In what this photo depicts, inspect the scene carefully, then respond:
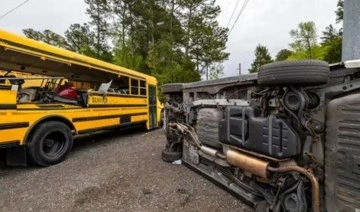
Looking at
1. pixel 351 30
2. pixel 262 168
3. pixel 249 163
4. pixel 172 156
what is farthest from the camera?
pixel 172 156

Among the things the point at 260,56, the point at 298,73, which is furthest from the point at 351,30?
the point at 260,56

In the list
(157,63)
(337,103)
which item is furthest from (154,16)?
(337,103)

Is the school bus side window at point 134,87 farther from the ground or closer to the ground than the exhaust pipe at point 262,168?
farther from the ground

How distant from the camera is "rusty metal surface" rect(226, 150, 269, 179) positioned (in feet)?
8.64

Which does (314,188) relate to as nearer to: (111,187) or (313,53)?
(111,187)

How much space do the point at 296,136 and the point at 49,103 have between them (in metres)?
4.80

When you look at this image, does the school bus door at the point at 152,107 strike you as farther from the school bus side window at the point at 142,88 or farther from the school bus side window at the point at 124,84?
the school bus side window at the point at 124,84

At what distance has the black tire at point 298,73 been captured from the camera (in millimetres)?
2182

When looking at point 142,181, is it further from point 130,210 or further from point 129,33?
point 129,33

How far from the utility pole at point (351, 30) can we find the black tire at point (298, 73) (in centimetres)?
115

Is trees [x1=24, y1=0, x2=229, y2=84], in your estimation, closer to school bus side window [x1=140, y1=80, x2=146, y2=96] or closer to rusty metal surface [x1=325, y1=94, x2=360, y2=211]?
school bus side window [x1=140, y1=80, x2=146, y2=96]

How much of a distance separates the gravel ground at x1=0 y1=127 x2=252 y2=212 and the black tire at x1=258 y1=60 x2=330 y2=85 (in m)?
1.56

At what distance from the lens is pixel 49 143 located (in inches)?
211

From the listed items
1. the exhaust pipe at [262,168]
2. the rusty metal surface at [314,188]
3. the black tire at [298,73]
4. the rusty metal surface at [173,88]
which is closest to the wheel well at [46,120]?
the rusty metal surface at [173,88]
